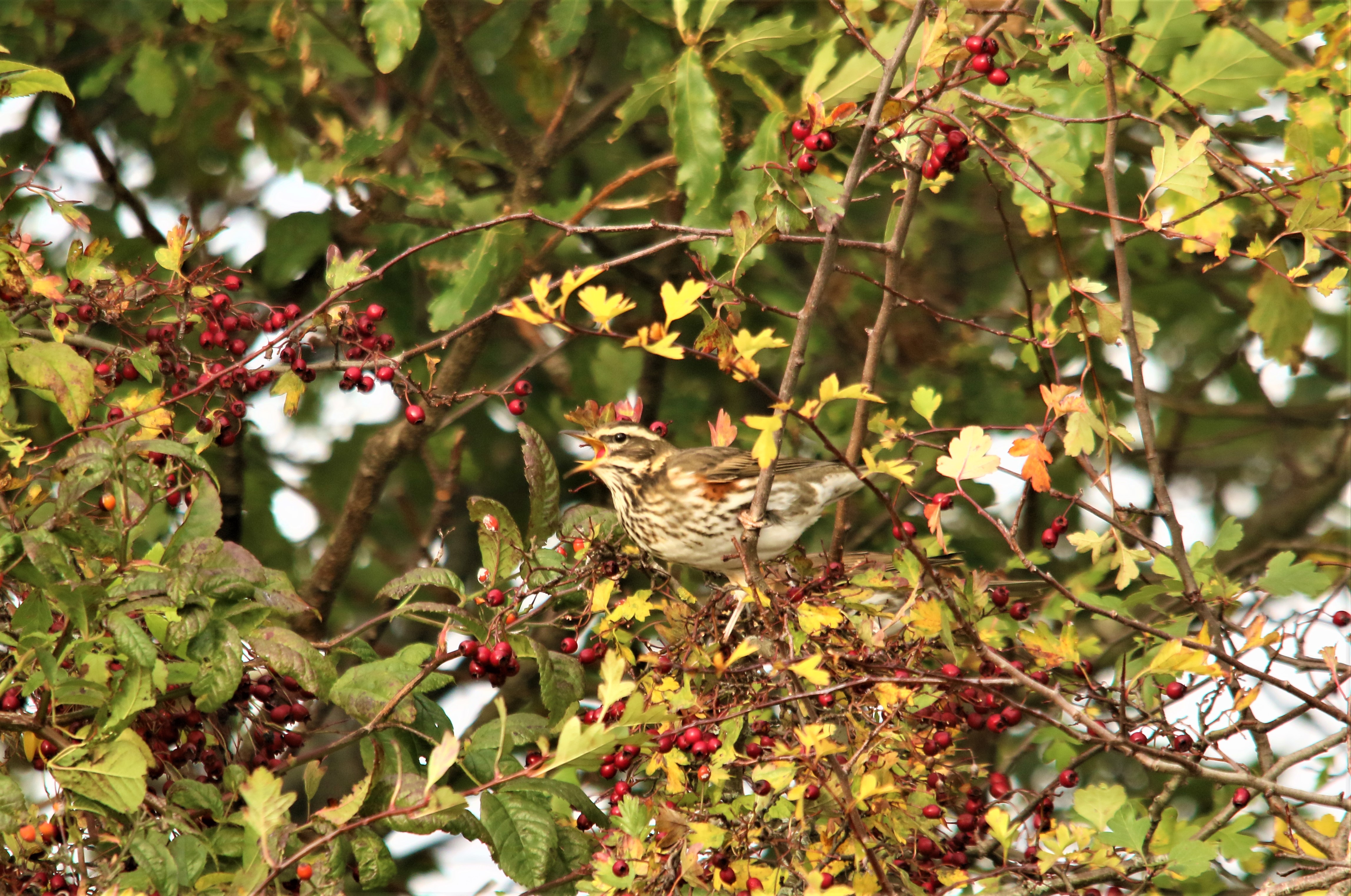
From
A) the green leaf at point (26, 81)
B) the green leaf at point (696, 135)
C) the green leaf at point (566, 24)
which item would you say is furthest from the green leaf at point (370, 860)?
the green leaf at point (566, 24)

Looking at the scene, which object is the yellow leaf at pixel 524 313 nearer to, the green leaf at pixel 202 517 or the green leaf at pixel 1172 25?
the green leaf at pixel 202 517

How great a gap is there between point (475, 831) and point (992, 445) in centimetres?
145

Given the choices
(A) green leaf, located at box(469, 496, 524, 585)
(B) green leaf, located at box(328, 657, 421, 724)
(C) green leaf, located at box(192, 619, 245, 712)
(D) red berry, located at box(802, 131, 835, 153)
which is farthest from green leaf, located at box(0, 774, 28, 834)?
(D) red berry, located at box(802, 131, 835, 153)

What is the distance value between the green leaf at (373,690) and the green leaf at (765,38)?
2.29 meters

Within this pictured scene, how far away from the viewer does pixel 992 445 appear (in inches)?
107

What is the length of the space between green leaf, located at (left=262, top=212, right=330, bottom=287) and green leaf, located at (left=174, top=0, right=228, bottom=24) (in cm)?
96

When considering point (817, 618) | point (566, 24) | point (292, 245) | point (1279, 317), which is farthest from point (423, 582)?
point (1279, 317)

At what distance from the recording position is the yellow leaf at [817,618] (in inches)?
107

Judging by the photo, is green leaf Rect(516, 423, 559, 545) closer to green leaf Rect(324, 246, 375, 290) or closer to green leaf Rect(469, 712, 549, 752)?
green leaf Rect(469, 712, 549, 752)

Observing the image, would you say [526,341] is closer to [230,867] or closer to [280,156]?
[280,156]

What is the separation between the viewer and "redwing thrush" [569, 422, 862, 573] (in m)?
4.12

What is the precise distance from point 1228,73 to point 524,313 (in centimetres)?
267

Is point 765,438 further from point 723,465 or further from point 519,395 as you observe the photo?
point 723,465

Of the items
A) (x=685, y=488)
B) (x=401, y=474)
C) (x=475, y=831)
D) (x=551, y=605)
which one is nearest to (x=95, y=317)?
(x=551, y=605)
